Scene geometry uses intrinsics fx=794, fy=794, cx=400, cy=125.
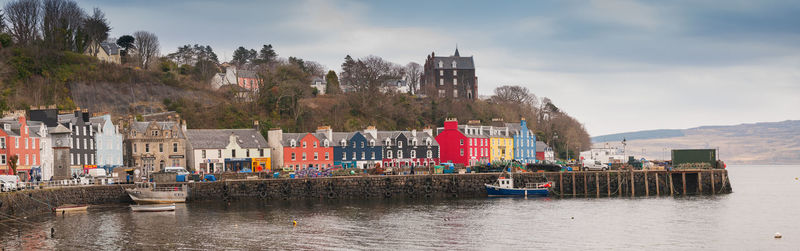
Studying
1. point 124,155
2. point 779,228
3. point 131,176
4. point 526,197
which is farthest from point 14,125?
point 779,228

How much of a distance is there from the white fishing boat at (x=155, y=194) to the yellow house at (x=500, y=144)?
47.2 meters

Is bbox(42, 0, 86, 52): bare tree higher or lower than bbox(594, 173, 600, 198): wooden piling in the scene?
higher

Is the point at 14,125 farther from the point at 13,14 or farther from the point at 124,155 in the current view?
the point at 13,14

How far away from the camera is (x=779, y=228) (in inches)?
2014

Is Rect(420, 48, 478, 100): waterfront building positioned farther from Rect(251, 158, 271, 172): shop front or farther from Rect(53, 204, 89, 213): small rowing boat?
Rect(53, 204, 89, 213): small rowing boat

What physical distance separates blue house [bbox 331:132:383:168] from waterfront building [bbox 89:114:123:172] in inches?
939

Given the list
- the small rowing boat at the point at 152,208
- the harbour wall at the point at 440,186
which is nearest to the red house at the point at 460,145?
the harbour wall at the point at 440,186

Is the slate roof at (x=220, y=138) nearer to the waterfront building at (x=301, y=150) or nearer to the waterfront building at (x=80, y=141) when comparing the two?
the waterfront building at (x=301, y=150)

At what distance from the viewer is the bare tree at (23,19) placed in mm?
102312

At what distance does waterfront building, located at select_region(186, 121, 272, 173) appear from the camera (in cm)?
8394

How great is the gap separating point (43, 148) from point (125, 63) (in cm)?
4855

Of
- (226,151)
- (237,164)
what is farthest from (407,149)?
(226,151)

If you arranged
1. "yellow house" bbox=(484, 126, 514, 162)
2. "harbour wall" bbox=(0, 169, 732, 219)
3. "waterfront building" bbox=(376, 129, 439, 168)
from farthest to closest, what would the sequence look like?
"yellow house" bbox=(484, 126, 514, 162) < "waterfront building" bbox=(376, 129, 439, 168) < "harbour wall" bbox=(0, 169, 732, 219)

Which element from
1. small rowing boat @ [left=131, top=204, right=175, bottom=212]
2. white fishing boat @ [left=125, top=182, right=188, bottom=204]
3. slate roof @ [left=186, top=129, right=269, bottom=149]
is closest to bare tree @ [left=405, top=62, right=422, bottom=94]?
slate roof @ [left=186, top=129, right=269, bottom=149]
